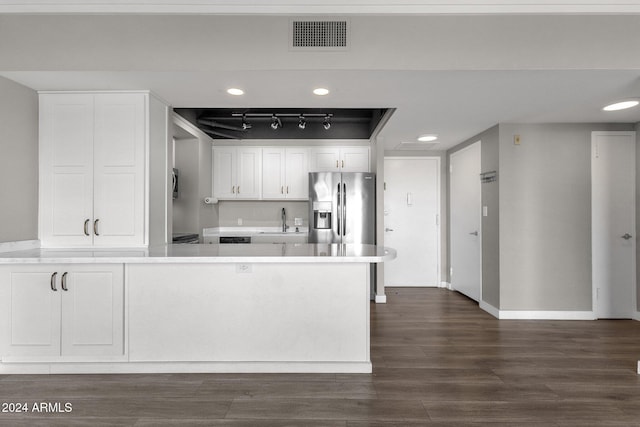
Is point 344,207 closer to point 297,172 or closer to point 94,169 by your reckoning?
point 297,172

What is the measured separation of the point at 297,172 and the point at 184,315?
10.6 feet

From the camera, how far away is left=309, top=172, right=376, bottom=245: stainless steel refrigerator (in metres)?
5.03

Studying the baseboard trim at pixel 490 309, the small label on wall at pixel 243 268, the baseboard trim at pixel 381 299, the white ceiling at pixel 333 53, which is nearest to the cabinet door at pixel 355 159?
the baseboard trim at pixel 381 299

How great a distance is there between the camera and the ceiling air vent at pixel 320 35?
105 inches

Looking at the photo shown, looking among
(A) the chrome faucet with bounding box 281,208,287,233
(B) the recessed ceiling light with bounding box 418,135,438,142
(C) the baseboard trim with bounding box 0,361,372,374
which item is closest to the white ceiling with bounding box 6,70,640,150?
(B) the recessed ceiling light with bounding box 418,135,438,142

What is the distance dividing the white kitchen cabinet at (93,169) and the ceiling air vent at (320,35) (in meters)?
1.48

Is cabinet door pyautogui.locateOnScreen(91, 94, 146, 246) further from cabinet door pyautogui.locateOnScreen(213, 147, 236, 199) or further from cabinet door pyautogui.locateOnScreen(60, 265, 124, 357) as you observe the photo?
cabinet door pyautogui.locateOnScreen(213, 147, 236, 199)

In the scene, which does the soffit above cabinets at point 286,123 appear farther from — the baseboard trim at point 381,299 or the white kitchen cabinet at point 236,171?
the baseboard trim at point 381,299

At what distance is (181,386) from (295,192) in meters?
3.46

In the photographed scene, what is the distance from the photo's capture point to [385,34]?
8.80 feet

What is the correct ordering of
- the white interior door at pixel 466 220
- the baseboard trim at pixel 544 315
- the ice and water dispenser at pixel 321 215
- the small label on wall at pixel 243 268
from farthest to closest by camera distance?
the ice and water dispenser at pixel 321 215 → the white interior door at pixel 466 220 → the baseboard trim at pixel 544 315 → the small label on wall at pixel 243 268

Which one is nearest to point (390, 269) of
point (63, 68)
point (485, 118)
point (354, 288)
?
point (485, 118)

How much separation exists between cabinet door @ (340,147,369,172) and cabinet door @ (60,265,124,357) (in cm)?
359

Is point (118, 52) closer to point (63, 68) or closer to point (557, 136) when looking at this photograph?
point (63, 68)
